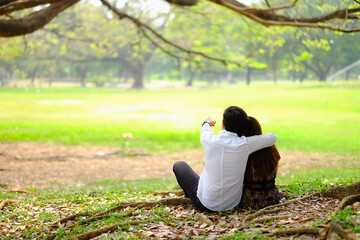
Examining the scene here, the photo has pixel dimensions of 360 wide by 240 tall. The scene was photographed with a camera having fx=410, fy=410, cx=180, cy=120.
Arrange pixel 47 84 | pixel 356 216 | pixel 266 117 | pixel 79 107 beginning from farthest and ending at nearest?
pixel 47 84 < pixel 79 107 < pixel 266 117 < pixel 356 216

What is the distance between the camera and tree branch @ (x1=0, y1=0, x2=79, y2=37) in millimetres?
7734

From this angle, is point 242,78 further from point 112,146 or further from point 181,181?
point 181,181

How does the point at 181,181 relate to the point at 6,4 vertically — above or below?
below

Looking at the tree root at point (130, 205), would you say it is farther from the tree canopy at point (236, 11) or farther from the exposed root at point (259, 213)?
the tree canopy at point (236, 11)

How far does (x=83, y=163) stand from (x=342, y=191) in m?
10.1

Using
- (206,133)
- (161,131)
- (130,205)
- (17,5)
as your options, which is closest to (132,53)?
(161,131)

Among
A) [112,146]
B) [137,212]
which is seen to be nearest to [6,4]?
[137,212]

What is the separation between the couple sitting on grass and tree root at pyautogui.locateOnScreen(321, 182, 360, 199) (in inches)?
26.2

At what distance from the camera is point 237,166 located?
4.40 meters

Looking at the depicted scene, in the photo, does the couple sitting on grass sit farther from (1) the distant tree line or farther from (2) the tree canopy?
(1) the distant tree line

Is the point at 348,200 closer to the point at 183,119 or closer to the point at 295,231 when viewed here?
the point at 295,231

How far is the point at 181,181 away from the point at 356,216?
2047 millimetres

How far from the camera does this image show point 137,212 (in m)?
4.85

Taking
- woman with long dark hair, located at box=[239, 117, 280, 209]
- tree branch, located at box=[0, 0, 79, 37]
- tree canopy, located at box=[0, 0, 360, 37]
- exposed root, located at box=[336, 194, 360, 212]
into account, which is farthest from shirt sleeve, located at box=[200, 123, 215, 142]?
tree branch, located at box=[0, 0, 79, 37]
